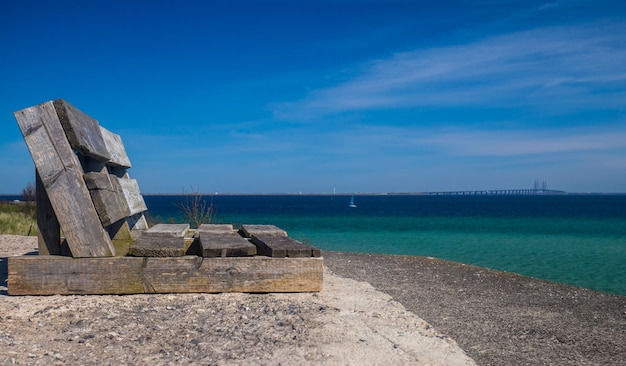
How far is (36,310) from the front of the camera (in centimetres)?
378

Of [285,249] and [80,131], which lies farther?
[285,249]

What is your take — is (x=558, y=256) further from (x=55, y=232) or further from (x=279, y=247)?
(x=55, y=232)

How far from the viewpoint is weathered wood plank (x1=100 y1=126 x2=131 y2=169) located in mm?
5347

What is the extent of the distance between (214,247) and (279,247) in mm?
582

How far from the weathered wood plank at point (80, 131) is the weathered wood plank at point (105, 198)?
22 cm

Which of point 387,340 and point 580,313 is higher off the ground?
point 387,340

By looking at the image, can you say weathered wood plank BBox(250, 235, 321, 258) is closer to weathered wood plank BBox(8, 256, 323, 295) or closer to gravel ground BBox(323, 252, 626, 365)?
weathered wood plank BBox(8, 256, 323, 295)

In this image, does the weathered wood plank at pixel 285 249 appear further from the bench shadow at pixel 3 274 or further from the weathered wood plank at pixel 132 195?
the bench shadow at pixel 3 274

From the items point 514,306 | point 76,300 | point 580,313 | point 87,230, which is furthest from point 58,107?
point 580,313

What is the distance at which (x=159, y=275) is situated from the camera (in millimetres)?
4312

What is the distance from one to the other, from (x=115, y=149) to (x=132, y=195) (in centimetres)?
56

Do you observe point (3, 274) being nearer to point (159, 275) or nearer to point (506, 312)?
point (159, 275)

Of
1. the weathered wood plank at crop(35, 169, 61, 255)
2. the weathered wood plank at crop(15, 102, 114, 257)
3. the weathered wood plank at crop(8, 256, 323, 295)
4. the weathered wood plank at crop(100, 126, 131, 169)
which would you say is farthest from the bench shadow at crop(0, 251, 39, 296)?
the weathered wood plank at crop(100, 126, 131, 169)

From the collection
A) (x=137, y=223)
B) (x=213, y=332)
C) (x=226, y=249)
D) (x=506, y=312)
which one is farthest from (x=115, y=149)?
(x=506, y=312)
